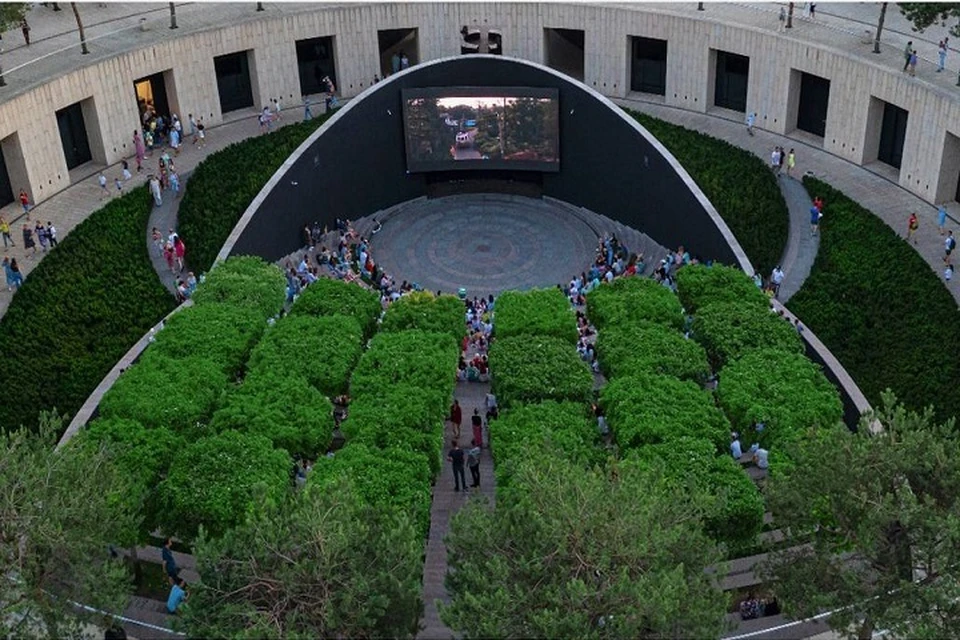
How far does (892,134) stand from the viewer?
49594 millimetres

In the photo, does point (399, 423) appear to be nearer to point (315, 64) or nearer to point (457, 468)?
point (457, 468)

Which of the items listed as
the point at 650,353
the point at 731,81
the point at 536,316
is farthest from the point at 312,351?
the point at 731,81

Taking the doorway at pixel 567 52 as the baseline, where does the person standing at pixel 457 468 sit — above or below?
below

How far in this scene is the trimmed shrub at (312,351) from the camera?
3362 centimetres

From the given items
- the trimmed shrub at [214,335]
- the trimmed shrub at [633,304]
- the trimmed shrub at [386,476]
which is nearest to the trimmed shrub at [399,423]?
the trimmed shrub at [386,476]

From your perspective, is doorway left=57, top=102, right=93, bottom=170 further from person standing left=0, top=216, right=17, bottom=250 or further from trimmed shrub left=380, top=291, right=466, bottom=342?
trimmed shrub left=380, top=291, right=466, bottom=342

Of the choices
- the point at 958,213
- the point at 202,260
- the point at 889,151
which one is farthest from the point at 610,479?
the point at 889,151

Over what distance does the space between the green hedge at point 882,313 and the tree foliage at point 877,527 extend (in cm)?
1222

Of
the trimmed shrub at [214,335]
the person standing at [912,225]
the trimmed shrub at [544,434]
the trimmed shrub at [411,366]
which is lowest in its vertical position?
the person standing at [912,225]

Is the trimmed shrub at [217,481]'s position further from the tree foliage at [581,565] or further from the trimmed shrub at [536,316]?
the trimmed shrub at [536,316]

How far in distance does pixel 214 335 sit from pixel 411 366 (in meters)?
6.18

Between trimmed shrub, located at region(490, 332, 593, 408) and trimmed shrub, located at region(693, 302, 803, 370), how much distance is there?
3906mm

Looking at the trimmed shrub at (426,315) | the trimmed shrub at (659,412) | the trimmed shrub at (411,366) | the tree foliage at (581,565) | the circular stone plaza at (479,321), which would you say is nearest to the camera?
the tree foliage at (581,565)

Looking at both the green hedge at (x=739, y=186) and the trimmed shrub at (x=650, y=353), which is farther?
the green hedge at (x=739, y=186)
